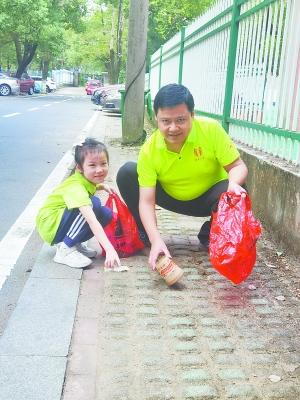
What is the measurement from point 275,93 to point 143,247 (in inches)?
71.9

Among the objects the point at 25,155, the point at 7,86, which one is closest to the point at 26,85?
the point at 7,86

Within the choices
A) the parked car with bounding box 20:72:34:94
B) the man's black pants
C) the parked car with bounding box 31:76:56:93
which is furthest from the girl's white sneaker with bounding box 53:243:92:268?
the parked car with bounding box 31:76:56:93

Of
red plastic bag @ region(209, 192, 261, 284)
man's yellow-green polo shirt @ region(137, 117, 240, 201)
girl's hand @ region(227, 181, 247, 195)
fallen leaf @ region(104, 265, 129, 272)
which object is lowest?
fallen leaf @ region(104, 265, 129, 272)

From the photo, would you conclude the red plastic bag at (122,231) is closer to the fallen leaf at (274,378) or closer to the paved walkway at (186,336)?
the paved walkway at (186,336)

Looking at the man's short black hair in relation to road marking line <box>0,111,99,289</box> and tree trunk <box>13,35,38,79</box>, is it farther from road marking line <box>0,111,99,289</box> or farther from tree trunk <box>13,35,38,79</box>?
tree trunk <box>13,35,38,79</box>

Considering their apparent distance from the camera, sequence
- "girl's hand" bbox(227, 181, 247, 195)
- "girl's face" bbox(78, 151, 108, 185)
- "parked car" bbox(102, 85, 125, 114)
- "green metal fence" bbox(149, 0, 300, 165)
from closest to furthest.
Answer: "girl's hand" bbox(227, 181, 247, 195) → "girl's face" bbox(78, 151, 108, 185) → "green metal fence" bbox(149, 0, 300, 165) → "parked car" bbox(102, 85, 125, 114)

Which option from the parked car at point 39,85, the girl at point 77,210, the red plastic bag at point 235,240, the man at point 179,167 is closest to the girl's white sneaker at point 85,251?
the girl at point 77,210

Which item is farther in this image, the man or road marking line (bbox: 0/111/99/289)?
road marking line (bbox: 0/111/99/289)

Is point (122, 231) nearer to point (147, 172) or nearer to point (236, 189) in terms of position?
point (147, 172)

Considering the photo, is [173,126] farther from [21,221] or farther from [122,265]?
[21,221]

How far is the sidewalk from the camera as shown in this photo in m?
2.08

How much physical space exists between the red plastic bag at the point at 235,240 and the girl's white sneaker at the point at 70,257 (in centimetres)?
82

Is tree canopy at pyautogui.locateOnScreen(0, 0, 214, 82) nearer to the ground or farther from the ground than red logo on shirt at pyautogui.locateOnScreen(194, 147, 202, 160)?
farther from the ground

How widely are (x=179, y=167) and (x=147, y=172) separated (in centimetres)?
21
